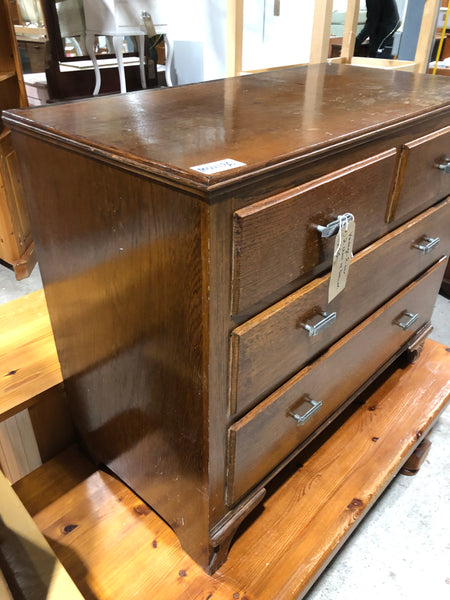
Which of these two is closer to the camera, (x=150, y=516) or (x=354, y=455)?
(x=150, y=516)

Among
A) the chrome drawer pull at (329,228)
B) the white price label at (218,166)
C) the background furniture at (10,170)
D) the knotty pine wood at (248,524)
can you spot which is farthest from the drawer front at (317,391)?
the background furniture at (10,170)

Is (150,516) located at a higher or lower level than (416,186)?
lower

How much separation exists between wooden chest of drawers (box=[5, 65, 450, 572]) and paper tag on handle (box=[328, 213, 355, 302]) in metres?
0.01

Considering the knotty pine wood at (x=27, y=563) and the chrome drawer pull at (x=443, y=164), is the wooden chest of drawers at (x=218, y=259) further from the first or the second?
the knotty pine wood at (x=27, y=563)

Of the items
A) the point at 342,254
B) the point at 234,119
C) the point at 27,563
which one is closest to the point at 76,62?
the point at 234,119

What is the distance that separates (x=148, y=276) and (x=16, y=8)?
10.4 ft

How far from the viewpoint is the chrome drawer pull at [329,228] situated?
2.02 ft

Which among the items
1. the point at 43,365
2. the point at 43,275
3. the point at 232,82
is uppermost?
the point at 232,82

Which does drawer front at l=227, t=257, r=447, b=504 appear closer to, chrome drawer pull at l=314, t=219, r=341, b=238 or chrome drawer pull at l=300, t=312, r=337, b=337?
chrome drawer pull at l=300, t=312, r=337, b=337

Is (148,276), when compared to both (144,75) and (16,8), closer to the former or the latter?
(144,75)

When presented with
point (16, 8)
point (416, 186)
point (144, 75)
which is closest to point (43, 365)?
point (416, 186)

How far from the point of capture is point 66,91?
9.29ft

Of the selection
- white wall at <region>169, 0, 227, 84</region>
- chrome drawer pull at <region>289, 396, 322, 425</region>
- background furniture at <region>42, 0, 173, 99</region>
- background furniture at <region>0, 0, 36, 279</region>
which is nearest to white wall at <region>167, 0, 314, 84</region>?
white wall at <region>169, 0, 227, 84</region>

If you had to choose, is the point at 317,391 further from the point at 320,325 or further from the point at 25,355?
the point at 25,355
